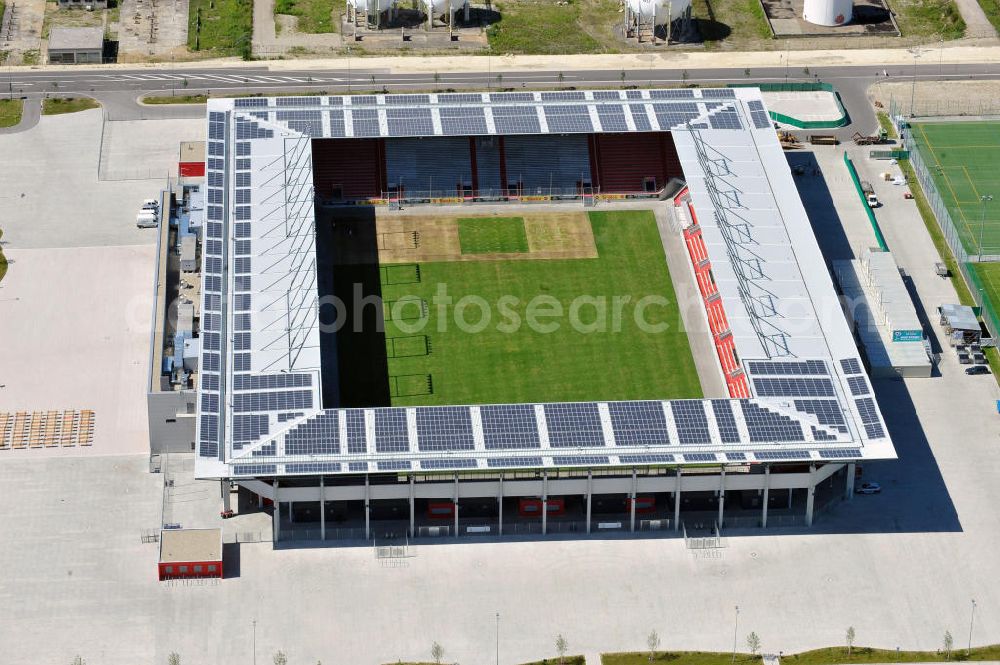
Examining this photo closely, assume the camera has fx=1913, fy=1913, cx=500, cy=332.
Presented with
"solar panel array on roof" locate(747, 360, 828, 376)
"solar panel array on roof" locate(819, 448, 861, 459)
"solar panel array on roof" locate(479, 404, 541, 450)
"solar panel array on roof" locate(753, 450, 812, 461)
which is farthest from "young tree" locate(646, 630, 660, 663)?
"solar panel array on roof" locate(747, 360, 828, 376)

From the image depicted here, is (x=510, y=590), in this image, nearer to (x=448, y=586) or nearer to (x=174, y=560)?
(x=448, y=586)

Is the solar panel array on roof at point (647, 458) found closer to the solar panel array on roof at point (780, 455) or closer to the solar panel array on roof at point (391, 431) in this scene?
the solar panel array on roof at point (780, 455)

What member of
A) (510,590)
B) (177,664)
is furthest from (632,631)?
(177,664)

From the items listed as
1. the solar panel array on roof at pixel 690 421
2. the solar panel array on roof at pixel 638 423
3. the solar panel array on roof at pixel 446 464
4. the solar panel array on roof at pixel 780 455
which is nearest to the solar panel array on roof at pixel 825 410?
the solar panel array on roof at pixel 780 455

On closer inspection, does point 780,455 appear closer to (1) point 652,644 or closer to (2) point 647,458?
(2) point 647,458

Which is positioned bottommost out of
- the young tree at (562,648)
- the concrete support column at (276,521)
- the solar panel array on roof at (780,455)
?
the young tree at (562,648)

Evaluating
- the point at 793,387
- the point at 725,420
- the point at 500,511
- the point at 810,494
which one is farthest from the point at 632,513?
the point at 793,387

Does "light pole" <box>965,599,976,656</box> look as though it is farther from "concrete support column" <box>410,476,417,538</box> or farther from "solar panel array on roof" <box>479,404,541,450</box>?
"concrete support column" <box>410,476,417,538</box>

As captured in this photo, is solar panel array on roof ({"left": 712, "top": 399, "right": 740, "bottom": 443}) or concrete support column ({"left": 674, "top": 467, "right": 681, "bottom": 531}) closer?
solar panel array on roof ({"left": 712, "top": 399, "right": 740, "bottom": 443})

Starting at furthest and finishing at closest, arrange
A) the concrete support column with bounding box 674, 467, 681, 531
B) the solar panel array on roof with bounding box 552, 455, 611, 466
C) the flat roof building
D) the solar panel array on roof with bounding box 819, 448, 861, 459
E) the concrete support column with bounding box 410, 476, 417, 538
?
1. the concrete support column with bounding box 674, 467, 681, 531
2. the concrete support column with bounding box 410, 476, 417, 538
3. the solar panel array on roof with bounding box 819, 448, 861, 459
4. the solar panel array on roof with bounding box 552, 455, 611, 466
5. the flat roof building
